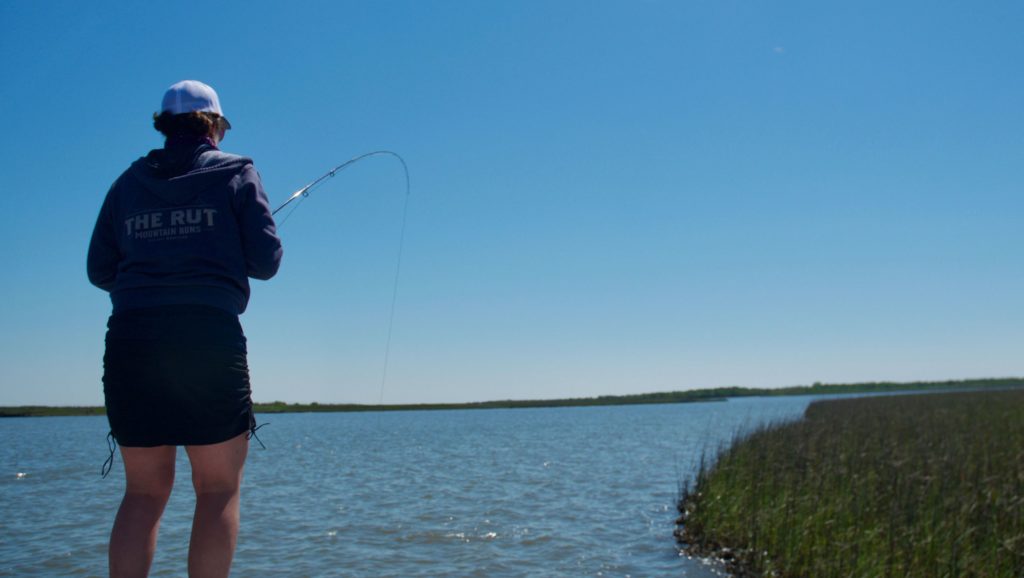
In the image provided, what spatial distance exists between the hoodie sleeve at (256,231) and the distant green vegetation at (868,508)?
527cm

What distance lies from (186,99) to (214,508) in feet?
4.84

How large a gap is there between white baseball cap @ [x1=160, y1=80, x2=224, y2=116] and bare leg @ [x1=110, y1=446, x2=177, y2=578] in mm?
1220

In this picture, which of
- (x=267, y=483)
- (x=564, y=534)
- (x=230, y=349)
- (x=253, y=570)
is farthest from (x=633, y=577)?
(x=267, y=483)

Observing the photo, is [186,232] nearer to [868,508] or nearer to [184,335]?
[184,335]

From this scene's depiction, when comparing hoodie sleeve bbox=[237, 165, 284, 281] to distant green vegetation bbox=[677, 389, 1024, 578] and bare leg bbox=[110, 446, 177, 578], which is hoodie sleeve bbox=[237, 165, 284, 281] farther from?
distant green vegetation bbox=[677, 389, 1024, 578]

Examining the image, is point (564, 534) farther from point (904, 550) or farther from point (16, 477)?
point (16, 477)

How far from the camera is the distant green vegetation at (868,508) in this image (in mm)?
5988

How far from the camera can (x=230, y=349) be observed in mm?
2543

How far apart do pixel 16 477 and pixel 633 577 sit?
50.2 ft

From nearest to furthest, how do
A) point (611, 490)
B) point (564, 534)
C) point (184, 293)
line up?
point (184, 293) → point (564, 534) → point (611, 490)

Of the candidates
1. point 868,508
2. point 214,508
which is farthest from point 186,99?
point 868,508

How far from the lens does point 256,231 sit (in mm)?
2639

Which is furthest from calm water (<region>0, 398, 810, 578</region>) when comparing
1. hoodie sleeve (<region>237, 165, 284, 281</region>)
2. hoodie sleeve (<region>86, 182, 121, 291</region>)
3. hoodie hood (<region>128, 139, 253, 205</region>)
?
hoodie hood (<region>128, 139, 253, 205</region>)

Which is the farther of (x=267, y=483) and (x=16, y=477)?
(x=16, y=477)
